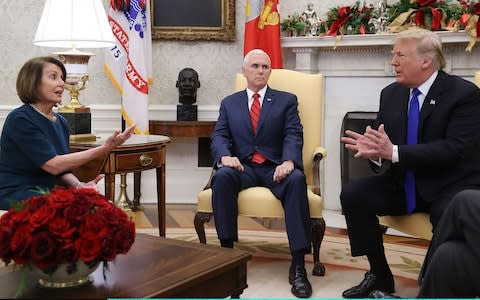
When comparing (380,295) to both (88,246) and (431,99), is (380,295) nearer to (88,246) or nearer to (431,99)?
(431,99)

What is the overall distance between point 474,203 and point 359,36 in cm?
283

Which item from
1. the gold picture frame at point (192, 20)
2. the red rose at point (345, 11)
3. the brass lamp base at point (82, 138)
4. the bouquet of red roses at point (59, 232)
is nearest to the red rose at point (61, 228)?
the bouquet of red roses at point (59, 232)

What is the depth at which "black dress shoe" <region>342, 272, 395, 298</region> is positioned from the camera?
3062 mm

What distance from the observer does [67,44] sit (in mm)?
3748

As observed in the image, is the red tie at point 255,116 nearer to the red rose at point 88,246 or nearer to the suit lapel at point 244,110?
the suit lapel at point 244,110

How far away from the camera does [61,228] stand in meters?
1.70

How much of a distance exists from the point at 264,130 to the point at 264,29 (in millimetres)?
1583

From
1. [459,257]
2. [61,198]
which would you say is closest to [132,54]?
[61,198]

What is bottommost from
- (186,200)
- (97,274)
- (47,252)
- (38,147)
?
(186,200)

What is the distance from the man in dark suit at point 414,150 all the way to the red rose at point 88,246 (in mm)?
1579

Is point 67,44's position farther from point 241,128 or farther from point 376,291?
point 376,291

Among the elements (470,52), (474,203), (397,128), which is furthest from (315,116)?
(474,203)

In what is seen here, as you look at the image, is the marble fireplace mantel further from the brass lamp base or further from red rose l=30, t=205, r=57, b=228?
red rose l=30, t=205, r=57, b=228

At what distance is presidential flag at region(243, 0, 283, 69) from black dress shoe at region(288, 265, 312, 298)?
2.20 meters
